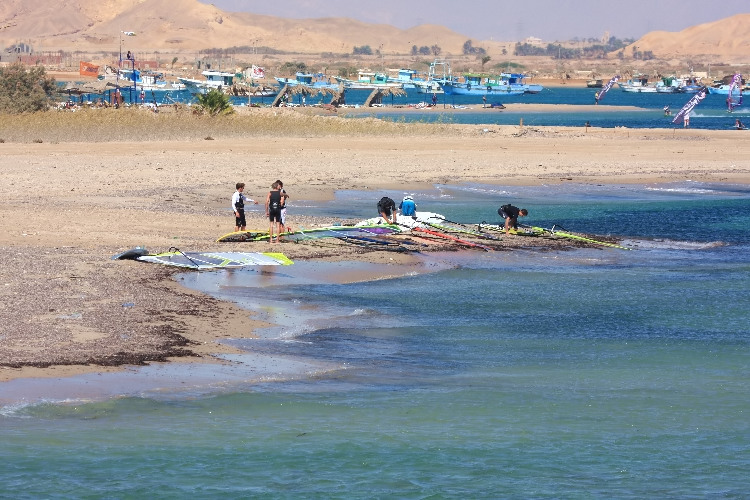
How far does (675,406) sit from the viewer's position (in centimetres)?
1232

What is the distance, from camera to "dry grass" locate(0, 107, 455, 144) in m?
44.8

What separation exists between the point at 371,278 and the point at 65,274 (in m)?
5.34

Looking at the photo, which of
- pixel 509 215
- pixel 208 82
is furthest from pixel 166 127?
pixel 208 82

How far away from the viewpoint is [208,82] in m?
113

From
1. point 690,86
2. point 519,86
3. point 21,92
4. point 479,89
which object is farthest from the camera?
point 690,86

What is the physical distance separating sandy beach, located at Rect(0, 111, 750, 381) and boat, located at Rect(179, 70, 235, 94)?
55900mm

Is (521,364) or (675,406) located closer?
(675,406)

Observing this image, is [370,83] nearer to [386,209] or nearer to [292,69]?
[292,69]

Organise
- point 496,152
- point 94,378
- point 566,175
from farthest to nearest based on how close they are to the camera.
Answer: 1. point 496,152
2. point 566,175
3. point 94,378

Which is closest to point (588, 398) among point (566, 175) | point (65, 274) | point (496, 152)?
point (65, 274)

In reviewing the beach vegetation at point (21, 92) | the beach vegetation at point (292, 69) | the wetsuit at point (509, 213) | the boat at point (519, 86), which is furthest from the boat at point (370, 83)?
the wetsuit at point (509, 213)

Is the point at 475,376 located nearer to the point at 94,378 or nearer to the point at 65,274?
the point at 94,378

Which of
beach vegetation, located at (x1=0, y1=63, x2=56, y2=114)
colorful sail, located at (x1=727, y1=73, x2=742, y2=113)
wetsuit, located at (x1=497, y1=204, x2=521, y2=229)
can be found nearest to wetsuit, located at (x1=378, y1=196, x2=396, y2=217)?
wetsuit, located at (x1=497, y1=204, x2=521, y2=229)

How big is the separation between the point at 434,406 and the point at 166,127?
37.2 meters
